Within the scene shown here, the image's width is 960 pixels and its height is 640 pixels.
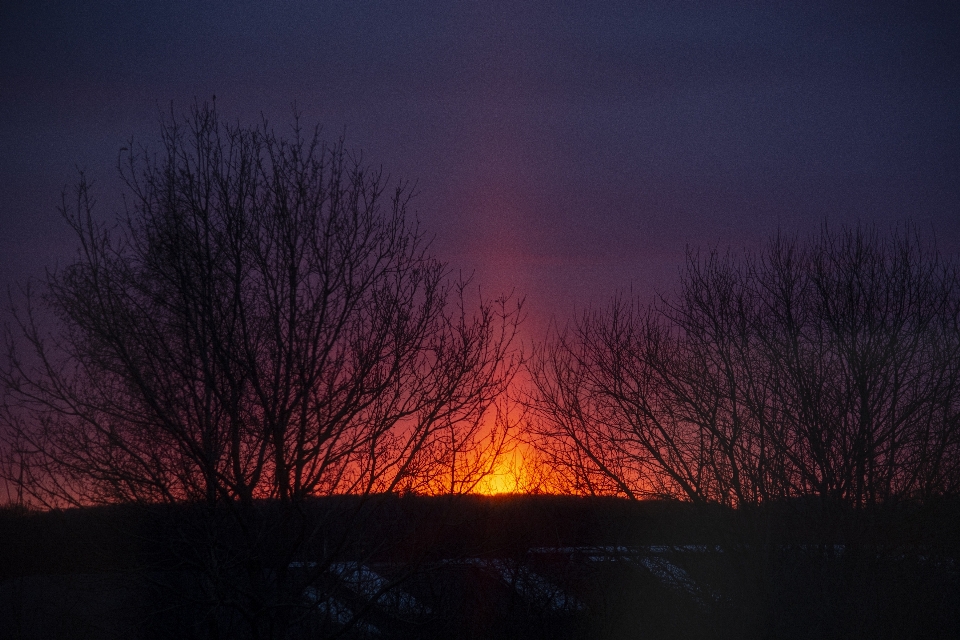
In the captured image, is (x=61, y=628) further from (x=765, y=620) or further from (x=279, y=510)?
(x=765, y=620)

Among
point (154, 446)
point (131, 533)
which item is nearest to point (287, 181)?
point (154, 446)

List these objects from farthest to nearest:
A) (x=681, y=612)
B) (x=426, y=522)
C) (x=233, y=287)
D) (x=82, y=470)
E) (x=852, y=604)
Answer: (x=681, y=612)
(x=852, y=604)
(x=426, y=522)
(x=233, y=287)
(x=82, y=470)

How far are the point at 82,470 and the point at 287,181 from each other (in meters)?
3.42

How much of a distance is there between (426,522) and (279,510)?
1.64 meters

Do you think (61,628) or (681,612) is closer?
(61,628)

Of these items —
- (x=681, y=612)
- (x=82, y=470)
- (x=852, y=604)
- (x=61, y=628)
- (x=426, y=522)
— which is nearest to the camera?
(x=82, y=470)

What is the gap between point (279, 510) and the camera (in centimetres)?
786

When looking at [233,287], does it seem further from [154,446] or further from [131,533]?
[131,533]

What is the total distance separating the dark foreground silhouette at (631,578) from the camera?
9586mm

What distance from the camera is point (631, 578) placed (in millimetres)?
12398

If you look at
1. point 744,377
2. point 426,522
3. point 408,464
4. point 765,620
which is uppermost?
point 744,377

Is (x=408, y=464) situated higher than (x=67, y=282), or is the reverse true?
(x=67, y=282)

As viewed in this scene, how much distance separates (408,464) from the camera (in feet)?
26.3

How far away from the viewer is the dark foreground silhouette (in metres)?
9.59
